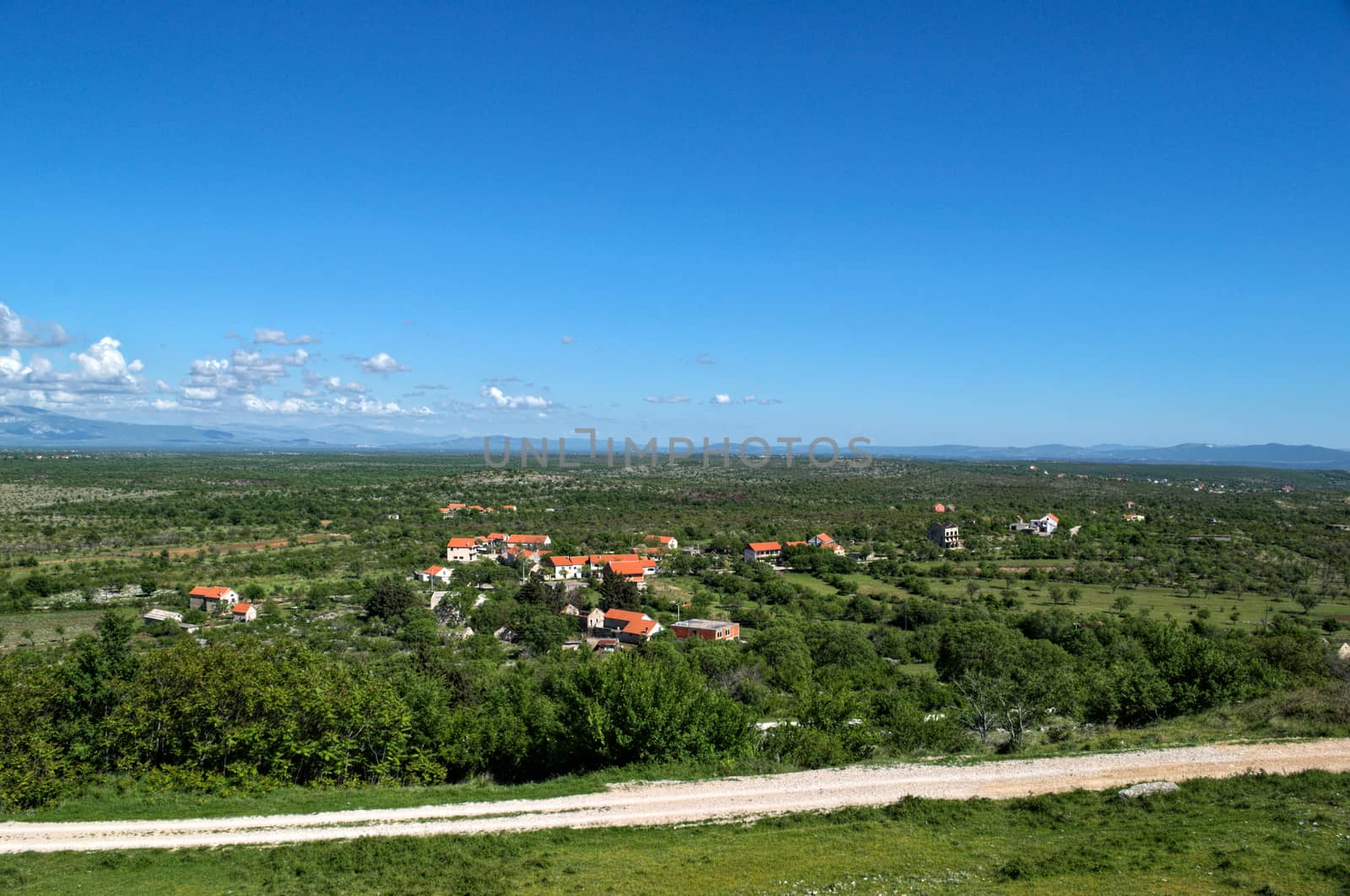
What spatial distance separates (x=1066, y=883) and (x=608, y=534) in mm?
61249

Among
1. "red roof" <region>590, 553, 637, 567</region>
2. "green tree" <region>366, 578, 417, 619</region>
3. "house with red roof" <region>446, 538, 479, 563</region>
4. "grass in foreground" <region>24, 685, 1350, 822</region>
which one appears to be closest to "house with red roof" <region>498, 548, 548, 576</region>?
"house with red roof" <region>446, 538, 479, 563</region>

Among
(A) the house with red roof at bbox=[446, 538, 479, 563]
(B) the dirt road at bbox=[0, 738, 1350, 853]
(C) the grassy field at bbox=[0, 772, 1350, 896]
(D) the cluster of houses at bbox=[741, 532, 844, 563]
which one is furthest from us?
(D) the cluster of houses at bbox=[741, 532, 844, 563]

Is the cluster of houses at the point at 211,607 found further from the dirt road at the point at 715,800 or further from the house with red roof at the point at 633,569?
the dirt road at the point at 715,800

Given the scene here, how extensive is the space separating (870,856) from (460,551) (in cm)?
5293

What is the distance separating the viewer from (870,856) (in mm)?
10984

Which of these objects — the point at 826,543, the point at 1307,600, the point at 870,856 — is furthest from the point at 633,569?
the point at 1307,600

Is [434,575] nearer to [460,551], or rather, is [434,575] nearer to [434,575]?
[434,575]

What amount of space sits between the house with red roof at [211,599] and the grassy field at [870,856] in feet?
106

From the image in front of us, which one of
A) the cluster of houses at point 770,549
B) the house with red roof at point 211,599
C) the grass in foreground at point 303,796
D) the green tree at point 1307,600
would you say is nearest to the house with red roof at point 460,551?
the house with red roof at point 211,599

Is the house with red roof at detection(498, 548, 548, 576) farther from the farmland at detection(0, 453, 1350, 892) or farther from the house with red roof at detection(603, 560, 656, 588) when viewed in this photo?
the house with red roof at detection(603, 560, 656, 588)

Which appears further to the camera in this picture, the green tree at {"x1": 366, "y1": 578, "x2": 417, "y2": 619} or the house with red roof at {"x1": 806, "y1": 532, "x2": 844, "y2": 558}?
the house with red roof at {"x1": 806, "y1": 532, "x2": 844, "y2": 558}

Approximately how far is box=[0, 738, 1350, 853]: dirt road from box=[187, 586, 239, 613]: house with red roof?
100 ft

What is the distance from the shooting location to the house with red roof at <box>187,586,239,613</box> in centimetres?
4031

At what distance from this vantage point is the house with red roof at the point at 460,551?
194 ft
